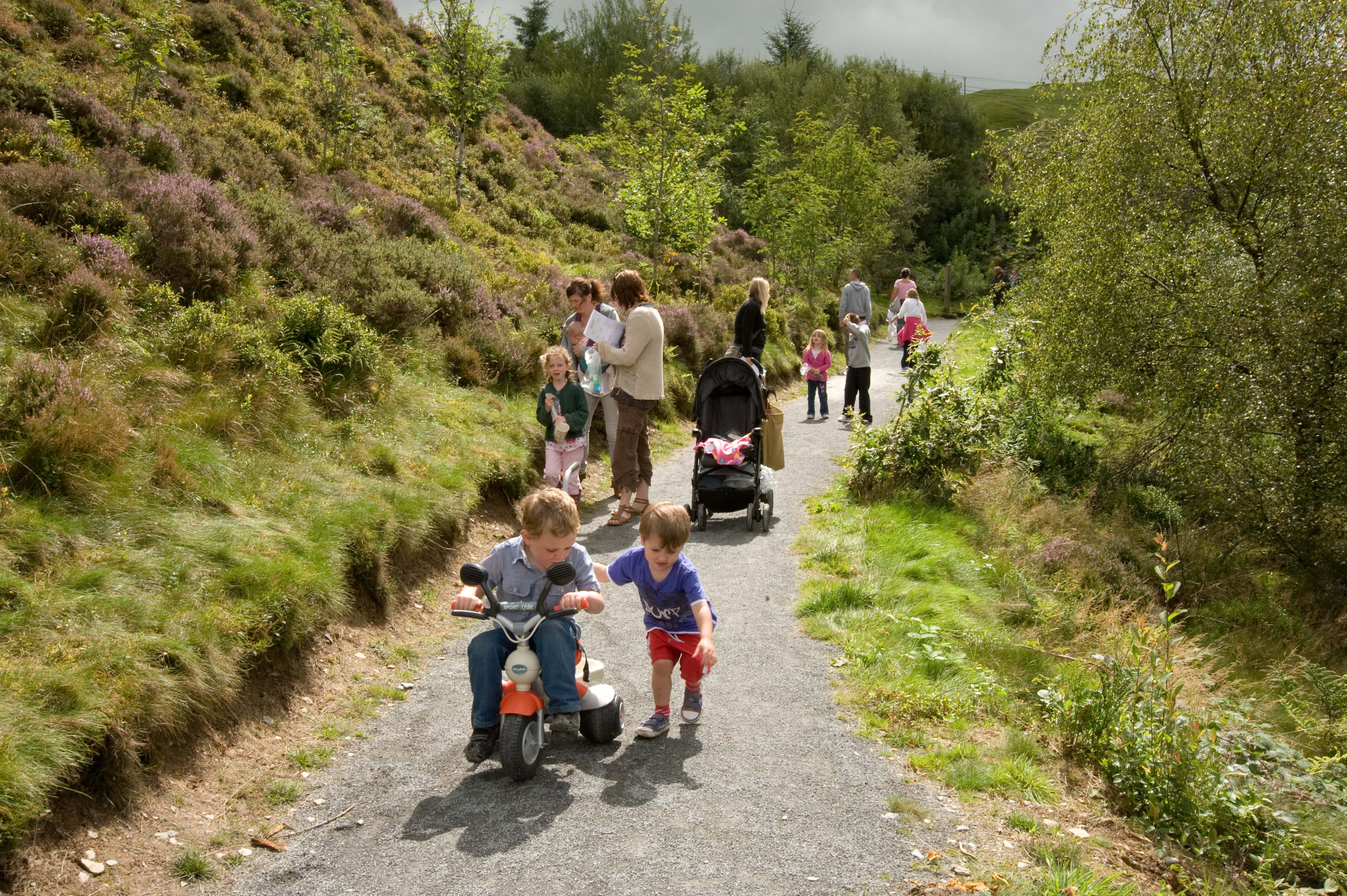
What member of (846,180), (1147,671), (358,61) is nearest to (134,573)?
(1147,671)

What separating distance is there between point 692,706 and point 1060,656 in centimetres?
329

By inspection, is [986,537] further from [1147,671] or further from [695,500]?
[1147,671]

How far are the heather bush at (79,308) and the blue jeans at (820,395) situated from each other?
11.7 m

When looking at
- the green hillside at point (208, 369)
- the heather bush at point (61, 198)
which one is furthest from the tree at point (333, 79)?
the heather bush at point (61, 198)

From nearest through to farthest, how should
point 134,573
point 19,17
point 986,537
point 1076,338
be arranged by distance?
point 134,573 → point 986,537 → point 19,17 → point 1076,338

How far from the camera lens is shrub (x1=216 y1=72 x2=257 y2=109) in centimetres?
1684

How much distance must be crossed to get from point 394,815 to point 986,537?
810cm

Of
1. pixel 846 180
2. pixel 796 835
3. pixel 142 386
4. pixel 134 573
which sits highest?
pixel 846 180

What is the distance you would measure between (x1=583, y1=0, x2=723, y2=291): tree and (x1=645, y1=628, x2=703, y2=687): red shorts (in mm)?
15261

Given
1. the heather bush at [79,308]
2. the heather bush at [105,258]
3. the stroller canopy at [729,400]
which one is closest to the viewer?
the heather bush at [79,308]

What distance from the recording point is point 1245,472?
12.5 meters

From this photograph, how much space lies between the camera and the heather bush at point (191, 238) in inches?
365

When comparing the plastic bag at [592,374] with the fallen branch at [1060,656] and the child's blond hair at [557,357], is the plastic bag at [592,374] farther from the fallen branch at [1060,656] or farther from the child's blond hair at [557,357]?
the fallen branch at [1060,656]

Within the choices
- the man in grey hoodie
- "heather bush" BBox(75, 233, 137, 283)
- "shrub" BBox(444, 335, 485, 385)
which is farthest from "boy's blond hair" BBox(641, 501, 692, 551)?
the man in grey hoodie
